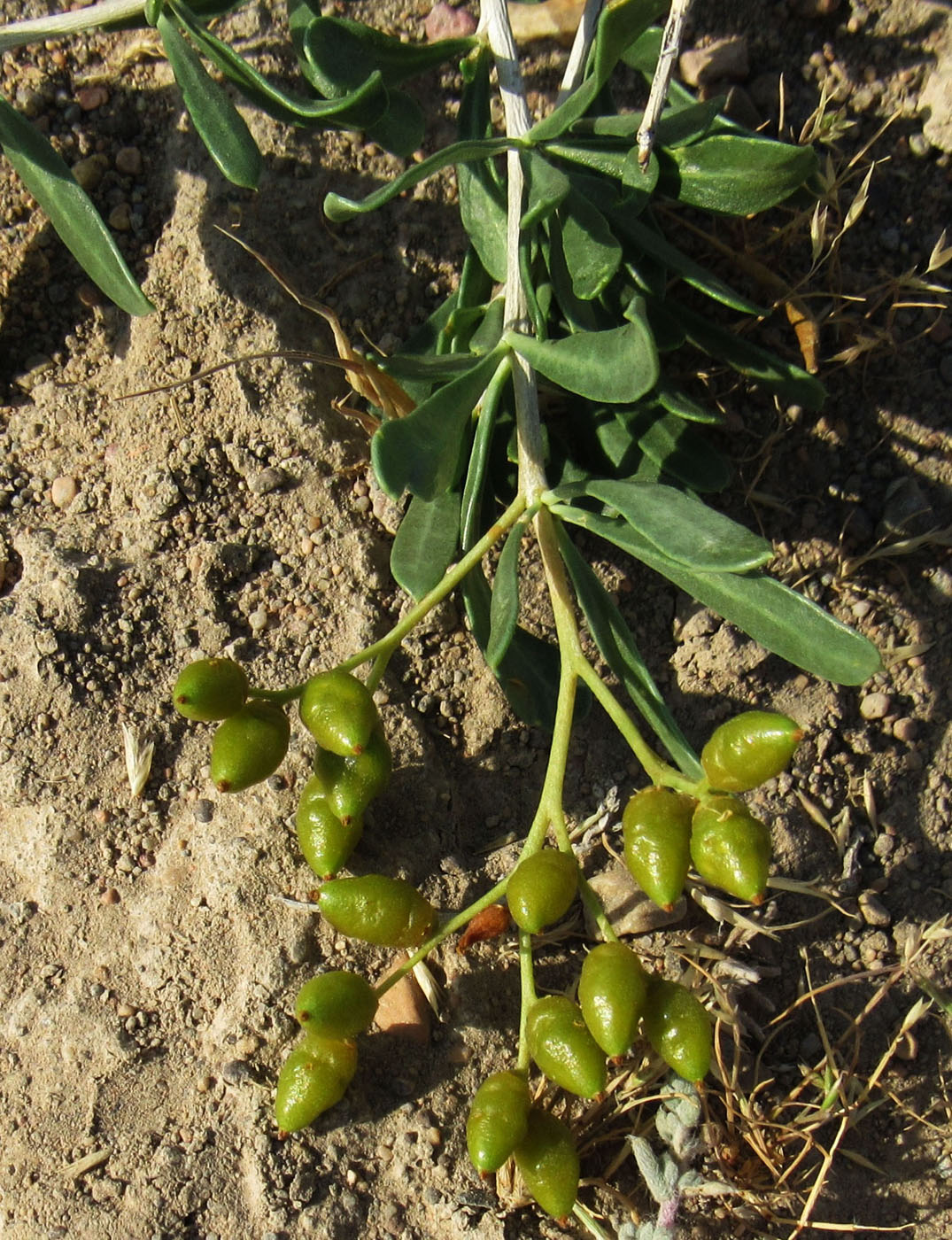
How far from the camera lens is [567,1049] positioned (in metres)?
1.73

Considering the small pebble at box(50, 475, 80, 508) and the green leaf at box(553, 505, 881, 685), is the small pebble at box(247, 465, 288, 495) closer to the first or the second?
the small pebble at box(50, 475, 80, 508)

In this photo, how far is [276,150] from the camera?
2.63 metres

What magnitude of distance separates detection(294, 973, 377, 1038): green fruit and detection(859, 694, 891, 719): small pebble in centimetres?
127

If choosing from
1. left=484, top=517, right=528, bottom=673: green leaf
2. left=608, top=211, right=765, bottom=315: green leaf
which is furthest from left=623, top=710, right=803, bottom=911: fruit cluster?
left=608, top=211, right=765, bottom=315: green leaf

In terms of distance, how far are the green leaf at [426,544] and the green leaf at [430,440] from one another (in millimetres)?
65

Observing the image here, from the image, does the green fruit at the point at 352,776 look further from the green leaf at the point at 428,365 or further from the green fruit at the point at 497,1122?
the green leaf at the point at 428,365

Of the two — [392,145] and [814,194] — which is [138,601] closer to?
[392,145]

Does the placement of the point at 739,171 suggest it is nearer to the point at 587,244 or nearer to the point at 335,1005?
the point at 587,244

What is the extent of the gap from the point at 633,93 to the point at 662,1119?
233 cm

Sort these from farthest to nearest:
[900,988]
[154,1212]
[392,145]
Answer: [900,988] < [392,145] < [154,1212]

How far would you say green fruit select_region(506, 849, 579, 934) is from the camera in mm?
1752

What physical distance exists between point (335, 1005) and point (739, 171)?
5.62ft

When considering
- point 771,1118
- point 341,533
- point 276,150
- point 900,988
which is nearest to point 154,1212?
point 771,1118

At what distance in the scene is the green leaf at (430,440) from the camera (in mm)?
1861
